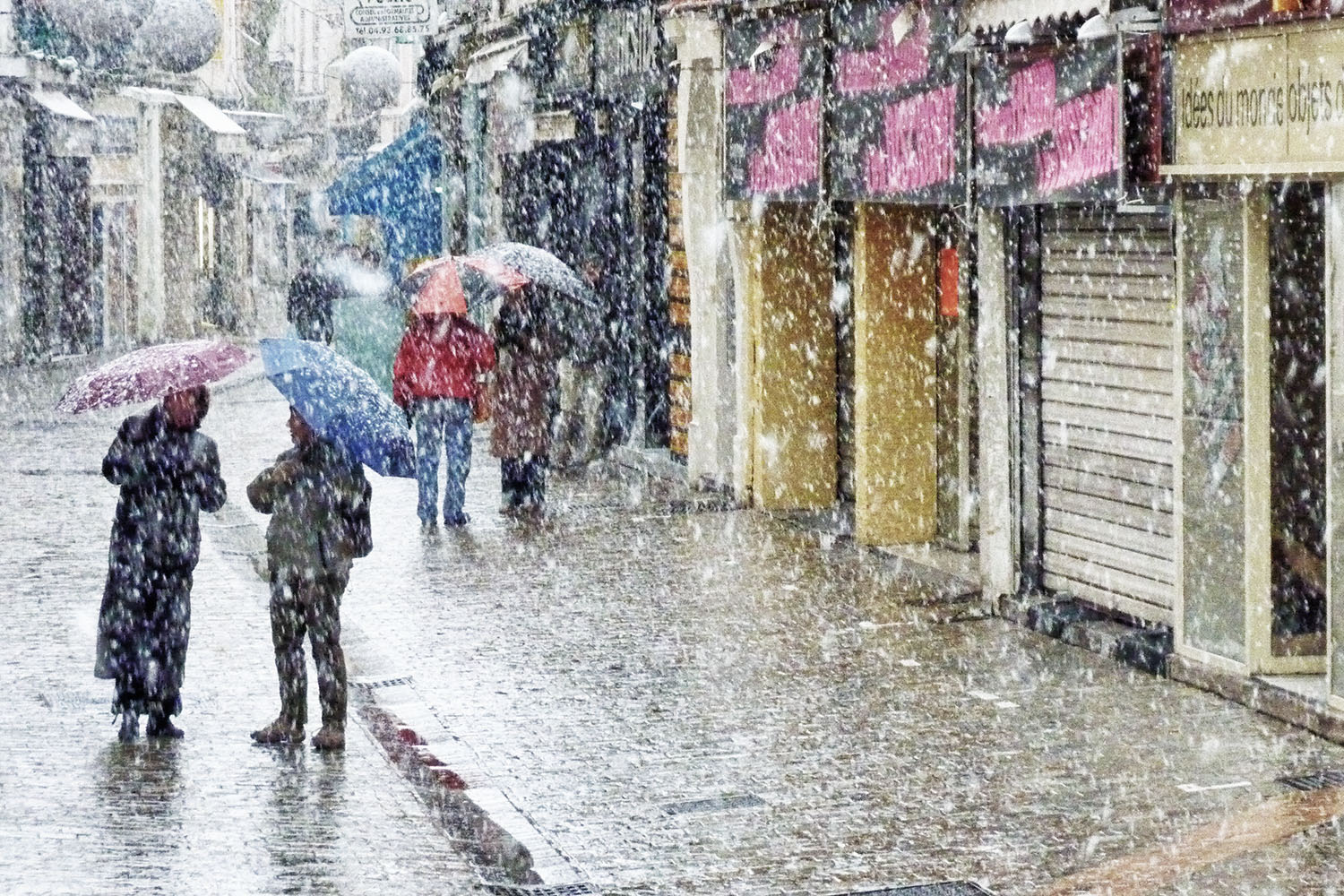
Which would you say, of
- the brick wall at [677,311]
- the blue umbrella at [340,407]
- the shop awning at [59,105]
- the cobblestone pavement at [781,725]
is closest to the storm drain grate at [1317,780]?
the cobblestone pavement at [781,725]

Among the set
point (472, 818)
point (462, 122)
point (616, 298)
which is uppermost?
point (462, 122)

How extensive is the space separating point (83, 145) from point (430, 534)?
21412 mm

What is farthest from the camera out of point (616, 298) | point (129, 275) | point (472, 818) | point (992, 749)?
point (129, 275)

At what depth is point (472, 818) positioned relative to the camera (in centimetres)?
853

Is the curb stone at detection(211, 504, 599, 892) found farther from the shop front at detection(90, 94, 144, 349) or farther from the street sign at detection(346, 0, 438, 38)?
the shop front at detection(90, 94, 144, 349)

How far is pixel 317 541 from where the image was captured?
9.62m

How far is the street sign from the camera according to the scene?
89.5 feet

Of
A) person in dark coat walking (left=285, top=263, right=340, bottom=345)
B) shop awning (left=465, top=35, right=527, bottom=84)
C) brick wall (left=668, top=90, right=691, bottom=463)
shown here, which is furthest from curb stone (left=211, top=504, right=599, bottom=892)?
person in dark coat walking (left=285, top=263, right=340, bottom=345)

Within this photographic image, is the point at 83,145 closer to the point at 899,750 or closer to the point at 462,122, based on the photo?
the point at 462,122

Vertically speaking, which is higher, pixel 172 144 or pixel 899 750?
pixel 172 144

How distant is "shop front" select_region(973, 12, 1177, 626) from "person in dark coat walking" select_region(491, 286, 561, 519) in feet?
16.0

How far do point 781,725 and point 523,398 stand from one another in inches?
293

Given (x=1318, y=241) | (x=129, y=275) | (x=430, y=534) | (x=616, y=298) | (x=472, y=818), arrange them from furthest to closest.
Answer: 1. (x=129, y=275)
2. (x=616, y=298)
3. (x=430, y=534)
4. (x=1318, y=241)
5. (x=472, y=818)

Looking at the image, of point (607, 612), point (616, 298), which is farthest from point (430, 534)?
point (616, 298)
